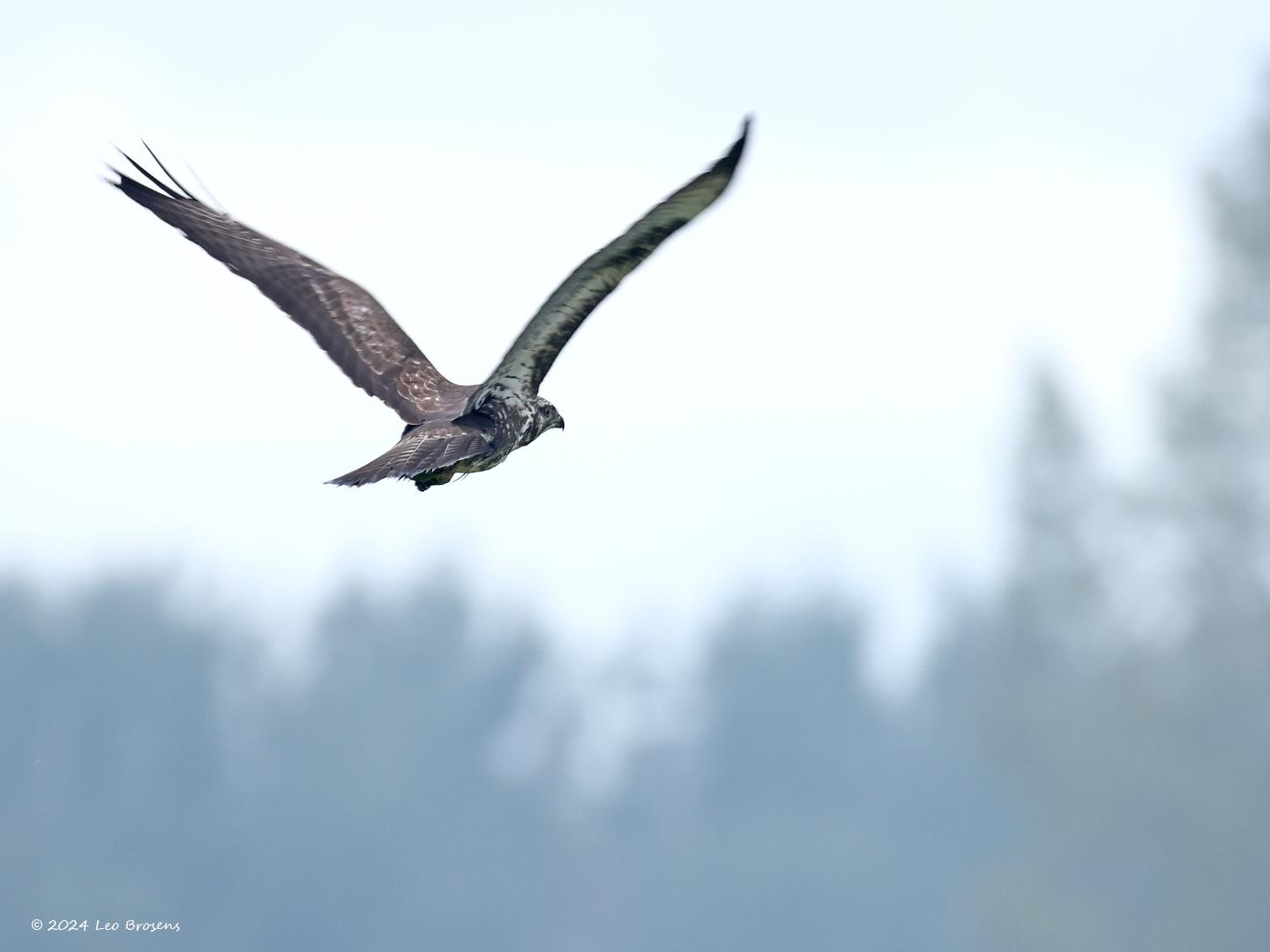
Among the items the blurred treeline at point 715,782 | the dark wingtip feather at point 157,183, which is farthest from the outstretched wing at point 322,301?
the blurred treeline at point 715,782

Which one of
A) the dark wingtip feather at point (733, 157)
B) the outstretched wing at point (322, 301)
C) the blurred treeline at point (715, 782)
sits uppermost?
the blurred treeline at point (715, 782)

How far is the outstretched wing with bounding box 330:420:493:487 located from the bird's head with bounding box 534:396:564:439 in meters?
0.62

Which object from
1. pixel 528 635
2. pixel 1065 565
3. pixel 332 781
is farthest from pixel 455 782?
pixel 1065 565

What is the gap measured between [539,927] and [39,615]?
24.9 metres

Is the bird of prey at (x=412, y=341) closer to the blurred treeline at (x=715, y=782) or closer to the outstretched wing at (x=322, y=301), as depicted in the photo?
the outstretched wing at (x=322, y=301)

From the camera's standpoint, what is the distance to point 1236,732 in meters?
50.8

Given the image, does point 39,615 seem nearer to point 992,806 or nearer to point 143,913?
point 143,913

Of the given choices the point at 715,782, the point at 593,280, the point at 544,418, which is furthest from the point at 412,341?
the point at 715,782

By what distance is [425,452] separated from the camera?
13234 millimetres

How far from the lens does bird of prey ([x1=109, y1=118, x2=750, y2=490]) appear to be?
40.8 ft

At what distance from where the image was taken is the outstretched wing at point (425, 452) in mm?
12633

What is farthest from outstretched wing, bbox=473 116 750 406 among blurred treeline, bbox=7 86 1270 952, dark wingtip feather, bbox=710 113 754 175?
blurred treeline, bbox=7 86 1270 952

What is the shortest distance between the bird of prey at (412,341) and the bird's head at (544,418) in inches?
0.4

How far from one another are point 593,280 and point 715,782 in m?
86.4
